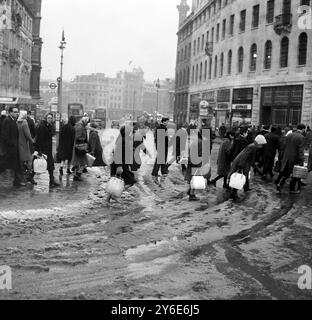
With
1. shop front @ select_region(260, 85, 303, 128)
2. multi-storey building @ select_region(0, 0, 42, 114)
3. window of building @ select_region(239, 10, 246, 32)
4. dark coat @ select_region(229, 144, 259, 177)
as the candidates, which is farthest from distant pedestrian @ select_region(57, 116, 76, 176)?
window of building @ select_region(239, 10, 246, 32)

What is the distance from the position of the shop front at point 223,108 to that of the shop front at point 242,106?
37.3 inches

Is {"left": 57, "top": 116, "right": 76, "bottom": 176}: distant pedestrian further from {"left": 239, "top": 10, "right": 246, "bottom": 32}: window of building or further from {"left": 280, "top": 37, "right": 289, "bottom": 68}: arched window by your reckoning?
{"left": 239, "top": 10, "right": 246, "bottom": 32}: window of building

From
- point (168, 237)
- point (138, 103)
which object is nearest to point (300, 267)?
point (168, 237)

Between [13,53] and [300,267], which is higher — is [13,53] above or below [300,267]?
above

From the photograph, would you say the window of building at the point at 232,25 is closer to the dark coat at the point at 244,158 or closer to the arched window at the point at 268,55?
the arched window at the point at 268,55

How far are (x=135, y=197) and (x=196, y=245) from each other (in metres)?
4.44

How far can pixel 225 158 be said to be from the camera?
45.2 feet

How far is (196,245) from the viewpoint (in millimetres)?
7867

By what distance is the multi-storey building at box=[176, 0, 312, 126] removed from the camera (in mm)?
34406

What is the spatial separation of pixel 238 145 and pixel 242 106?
27740 millimetres

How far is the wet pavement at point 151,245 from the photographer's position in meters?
5.86

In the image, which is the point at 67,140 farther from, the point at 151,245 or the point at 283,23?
the point at 283,23

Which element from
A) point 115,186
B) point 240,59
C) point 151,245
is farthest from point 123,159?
point 240,59

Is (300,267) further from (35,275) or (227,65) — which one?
(227,65)
